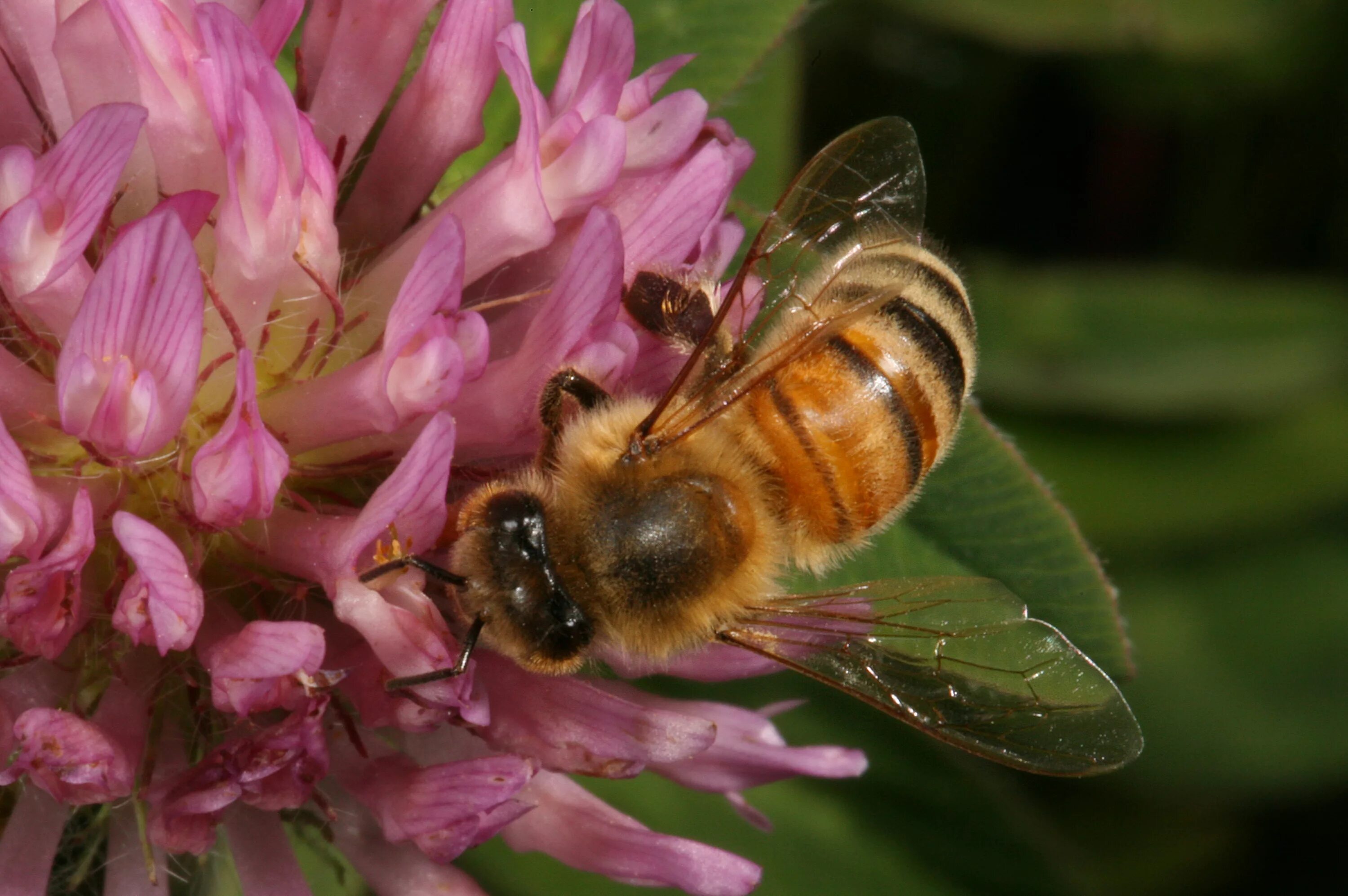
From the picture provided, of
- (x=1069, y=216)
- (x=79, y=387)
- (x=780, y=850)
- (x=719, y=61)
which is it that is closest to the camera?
(x=79, y=387)

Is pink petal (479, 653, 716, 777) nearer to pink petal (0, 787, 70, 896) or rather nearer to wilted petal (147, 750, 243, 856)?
wilted petal (147, 750, 243, 856)

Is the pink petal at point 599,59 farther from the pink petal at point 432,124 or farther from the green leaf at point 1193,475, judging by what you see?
the green leaf at point 1193,475

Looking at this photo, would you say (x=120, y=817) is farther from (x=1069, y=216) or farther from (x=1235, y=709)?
(x=1069, y=216)

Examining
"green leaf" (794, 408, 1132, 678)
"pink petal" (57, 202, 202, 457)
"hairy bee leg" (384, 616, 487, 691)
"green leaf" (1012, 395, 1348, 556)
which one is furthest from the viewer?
"green leaf" (1012, 395, 1348, 556)

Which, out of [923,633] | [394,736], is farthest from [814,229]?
[394,736]

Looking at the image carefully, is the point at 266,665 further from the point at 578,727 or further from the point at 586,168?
the point at 586,168

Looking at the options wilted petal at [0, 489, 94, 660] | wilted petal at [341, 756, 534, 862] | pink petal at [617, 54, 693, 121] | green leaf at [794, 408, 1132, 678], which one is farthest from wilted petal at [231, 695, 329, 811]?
green leaf at [794, 408, 1132, 678]

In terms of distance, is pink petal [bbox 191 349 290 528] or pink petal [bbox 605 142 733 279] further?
pink petal [bbox 605 142 733 279]

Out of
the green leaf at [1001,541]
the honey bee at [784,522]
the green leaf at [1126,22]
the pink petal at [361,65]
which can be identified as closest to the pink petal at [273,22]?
the pink petal at [361,65]
